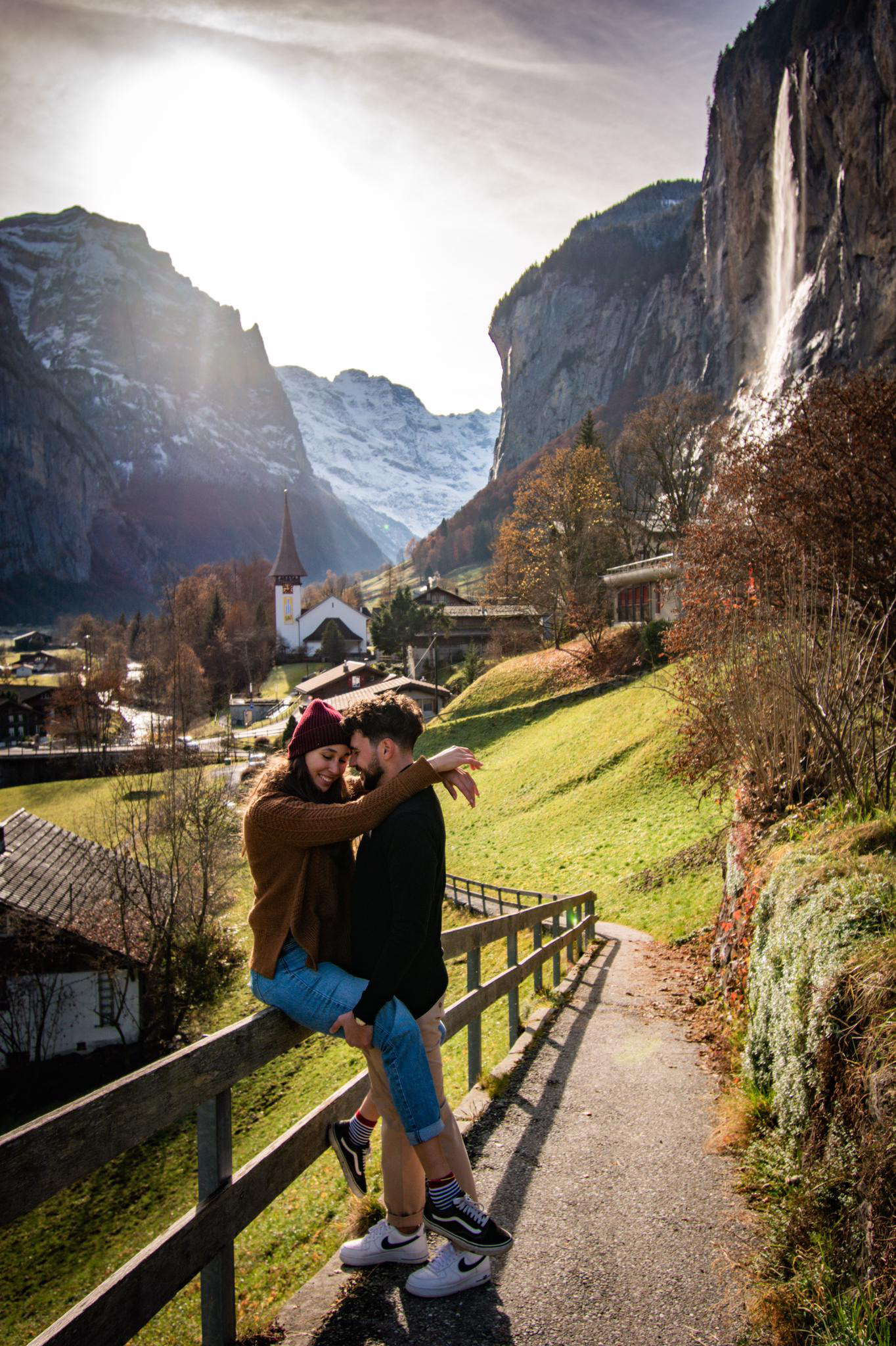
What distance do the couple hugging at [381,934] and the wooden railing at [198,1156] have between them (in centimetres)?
31

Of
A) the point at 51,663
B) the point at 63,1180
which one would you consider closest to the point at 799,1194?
the point at 63,1180

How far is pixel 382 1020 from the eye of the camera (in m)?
3.33

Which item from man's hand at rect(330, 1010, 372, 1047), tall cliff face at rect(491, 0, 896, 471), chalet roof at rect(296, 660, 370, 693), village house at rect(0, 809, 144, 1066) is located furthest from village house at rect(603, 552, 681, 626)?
man's hand at rect(330, 1010, 372, 1047)

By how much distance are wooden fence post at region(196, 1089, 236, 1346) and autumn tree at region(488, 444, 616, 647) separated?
39783mm

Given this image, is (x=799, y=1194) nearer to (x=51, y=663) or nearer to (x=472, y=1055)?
(x=472, y=1055)

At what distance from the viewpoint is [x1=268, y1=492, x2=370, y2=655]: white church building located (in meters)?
102

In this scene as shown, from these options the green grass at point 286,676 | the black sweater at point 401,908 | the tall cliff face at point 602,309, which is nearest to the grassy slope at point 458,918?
the black sweater at point 401,908

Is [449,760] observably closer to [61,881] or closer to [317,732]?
[317,732]

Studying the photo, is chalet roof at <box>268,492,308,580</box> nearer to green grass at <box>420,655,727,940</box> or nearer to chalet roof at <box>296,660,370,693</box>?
chalet roof at <box>296,660,370,693</box>

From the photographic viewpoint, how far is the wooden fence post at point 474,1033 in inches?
223

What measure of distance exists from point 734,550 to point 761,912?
13558 millimetres

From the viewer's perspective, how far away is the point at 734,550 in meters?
18.2

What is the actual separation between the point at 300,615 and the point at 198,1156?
108929mm

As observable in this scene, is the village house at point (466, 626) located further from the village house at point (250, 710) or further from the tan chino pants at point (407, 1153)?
the tan chino pants at point (407, 1153)
